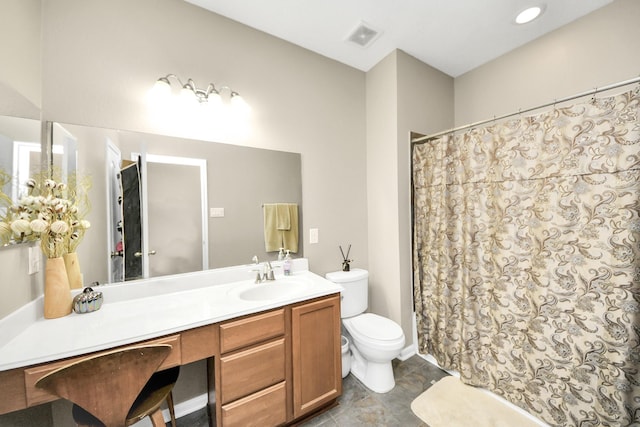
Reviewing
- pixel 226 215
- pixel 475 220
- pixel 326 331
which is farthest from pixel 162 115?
pixel 475 220

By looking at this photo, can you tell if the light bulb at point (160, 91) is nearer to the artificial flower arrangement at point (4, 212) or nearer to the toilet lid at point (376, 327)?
the artificial flower arrangement at point (4, 212)

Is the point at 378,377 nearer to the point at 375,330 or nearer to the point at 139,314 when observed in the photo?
the point at 375,330

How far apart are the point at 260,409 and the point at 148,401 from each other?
1.76ft

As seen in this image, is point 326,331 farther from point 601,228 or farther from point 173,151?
point 601,228

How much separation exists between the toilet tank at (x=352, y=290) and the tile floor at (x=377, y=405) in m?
0.52

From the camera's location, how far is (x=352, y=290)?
1.98 meters

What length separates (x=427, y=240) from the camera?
206 cm

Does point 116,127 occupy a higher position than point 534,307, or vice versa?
point 116,127

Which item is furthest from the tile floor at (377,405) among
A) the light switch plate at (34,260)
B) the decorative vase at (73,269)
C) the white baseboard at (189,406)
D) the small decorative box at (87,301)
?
the light switch plate at (34,260)

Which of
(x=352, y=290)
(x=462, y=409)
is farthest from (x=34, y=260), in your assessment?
(x=462, y=409)

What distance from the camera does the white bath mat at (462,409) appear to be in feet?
4.84

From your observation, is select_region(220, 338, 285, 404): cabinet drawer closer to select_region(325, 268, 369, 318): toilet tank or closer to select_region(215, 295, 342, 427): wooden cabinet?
select_region(215, 295, 342, 427): wooden cabinet

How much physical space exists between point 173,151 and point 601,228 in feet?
8.26

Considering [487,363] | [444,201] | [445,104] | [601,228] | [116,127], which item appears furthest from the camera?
[445,104]
